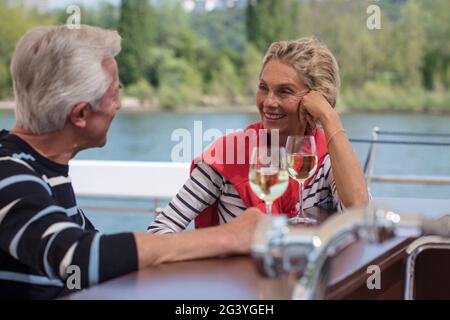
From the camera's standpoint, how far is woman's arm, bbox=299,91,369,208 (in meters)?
1.86

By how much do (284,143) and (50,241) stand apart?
0.92 meters

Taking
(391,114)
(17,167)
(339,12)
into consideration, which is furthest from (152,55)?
(17,167)

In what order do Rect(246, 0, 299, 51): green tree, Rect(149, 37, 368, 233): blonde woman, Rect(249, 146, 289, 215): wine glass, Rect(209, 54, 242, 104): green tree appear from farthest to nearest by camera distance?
Rect(209, 54, 242, 104): green tree → Rect(246, 0, 299, 51): green tree → Rect(149, 37, 368, 233): blonde woman → Rect(249, 146, 289, 215): wine glass

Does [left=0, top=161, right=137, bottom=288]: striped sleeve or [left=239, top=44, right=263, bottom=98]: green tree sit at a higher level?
[left=0, top=161, right=137, bottom=288]: striped sleeve

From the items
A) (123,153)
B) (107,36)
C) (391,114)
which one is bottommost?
(123,153)

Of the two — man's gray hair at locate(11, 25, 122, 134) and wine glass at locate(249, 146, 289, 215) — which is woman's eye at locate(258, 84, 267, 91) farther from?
man's gray hair at locate(11, 25, 122, 134)

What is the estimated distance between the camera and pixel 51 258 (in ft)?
3.93

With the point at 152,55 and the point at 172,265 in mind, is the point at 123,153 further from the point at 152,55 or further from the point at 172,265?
the point at 172,265

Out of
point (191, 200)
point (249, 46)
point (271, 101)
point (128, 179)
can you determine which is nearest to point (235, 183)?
point (191, 200)

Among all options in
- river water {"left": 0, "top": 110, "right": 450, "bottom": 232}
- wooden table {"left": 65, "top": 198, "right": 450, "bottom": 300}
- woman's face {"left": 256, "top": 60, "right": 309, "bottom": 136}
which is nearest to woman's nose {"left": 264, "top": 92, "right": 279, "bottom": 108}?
woman's face {"left": 256, "top": 60, "right": 309, "bottom": 136}

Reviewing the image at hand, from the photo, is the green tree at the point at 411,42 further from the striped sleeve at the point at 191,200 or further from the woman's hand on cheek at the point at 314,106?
the striped sleeve at the point at 191,200

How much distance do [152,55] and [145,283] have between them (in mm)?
5937

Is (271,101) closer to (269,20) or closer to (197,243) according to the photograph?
(197,243)

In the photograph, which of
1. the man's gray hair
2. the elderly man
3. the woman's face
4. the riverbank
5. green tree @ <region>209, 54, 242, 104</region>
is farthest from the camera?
green tree @ <region>209, 54, 242, 104</region>
